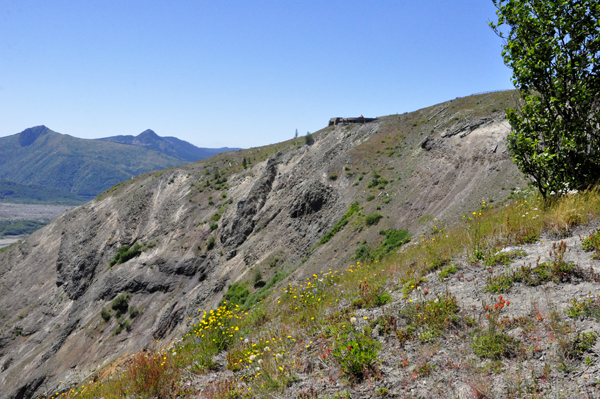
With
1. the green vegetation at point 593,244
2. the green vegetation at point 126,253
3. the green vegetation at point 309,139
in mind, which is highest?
the green vegetation at point 309,139

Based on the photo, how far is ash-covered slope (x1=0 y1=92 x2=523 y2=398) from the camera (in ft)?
84.4

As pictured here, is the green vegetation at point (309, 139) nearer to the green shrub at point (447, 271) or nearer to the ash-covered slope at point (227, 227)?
the ash-covered slope at point (227, 227)

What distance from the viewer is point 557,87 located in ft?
26.9


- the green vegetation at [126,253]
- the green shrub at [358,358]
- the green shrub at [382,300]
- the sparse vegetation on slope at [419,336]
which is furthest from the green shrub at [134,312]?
the green shrub at [358,358]

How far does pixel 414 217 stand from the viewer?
77.5ft

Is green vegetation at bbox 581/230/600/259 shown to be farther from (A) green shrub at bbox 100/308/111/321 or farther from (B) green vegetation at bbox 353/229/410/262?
(A) green shrub at bbox 100/308/111/321

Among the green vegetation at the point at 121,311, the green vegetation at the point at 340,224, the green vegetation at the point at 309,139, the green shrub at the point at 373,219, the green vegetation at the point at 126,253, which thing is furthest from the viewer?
the green vegetation at the point at 309,139

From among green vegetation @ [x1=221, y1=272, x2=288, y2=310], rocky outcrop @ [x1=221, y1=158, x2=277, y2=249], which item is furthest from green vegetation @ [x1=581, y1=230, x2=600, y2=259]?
rocky outcrop @ [x1=221, y1=158, x2=277, y2=249]

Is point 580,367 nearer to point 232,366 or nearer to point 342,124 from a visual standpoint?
point 232,366

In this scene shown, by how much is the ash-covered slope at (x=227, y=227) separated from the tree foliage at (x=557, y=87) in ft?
37.5

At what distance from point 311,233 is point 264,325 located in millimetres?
23696

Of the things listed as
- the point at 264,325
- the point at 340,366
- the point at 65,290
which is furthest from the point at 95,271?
the point at 340,366

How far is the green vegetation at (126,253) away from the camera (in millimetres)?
47469

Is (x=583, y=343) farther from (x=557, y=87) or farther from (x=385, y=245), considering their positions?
(x=385, y=245)
